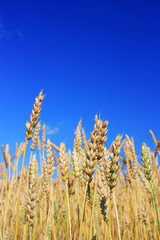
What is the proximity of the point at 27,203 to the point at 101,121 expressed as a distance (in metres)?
0.77

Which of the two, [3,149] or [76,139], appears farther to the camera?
[3,149]

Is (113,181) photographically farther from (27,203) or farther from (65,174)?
(27,203)

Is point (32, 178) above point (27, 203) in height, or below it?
above

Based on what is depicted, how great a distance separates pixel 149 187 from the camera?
6.51 feet

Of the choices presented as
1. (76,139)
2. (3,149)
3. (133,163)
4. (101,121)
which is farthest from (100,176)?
(3,149)

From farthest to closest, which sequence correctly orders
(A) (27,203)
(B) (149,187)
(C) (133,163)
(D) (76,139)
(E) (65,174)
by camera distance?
(C) (133,163) → (D) (76,139) → (B) (149,187) → (A) (27,203) → (E) (65,174)

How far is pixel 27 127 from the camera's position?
4.21 feet

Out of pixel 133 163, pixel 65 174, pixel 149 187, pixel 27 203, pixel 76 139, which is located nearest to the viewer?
pixel 65 174

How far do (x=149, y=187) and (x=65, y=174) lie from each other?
109 cm

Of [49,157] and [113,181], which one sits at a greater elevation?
[49,157]

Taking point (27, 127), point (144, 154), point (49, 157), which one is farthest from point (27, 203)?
point (144, 154)

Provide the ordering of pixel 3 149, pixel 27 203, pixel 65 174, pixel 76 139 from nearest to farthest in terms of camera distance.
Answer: pixel 65 174 < pixel 27 203 < pixel 76 139 < pixel 3 149

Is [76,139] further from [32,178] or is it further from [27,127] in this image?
[27,127]

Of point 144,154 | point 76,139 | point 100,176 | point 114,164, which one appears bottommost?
point 114,164
